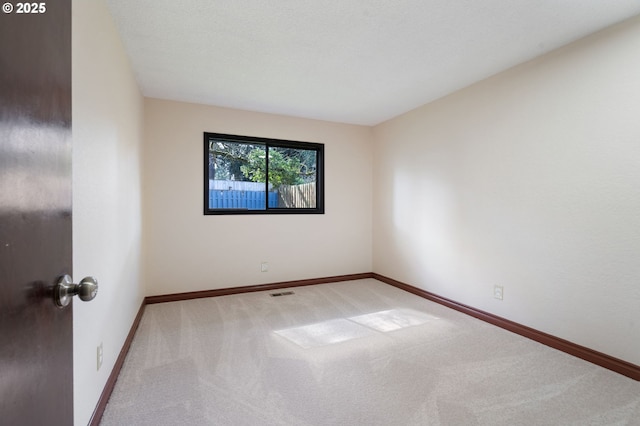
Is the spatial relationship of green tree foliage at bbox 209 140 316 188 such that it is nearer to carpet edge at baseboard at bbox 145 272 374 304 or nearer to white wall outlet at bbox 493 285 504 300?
carpet edge at baseboard at bbox 145 272 374 304

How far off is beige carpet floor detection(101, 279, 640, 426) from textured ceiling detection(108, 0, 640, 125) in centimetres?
233

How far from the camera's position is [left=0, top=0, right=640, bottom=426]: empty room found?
2.35ft

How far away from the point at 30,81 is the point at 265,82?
2.58m

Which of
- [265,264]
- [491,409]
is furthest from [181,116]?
[491,409]

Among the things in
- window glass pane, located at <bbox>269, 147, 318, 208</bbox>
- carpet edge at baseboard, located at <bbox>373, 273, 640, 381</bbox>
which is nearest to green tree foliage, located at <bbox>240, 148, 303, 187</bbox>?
window glass pane, located at <bbox>269, 147, 318, 208</bbox>

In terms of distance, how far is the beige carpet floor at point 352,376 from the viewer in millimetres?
1589

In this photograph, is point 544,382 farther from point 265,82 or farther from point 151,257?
point 151,257

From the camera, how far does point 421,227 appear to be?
3.65 metres

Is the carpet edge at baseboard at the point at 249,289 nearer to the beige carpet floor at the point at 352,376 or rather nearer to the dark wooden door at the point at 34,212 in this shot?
the beige carpet floor at the point at 352,376

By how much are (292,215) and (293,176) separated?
558mm

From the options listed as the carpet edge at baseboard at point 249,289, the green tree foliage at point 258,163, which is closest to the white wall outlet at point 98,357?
the carpet edge at baseboard at point 249,289

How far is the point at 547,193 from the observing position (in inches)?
93.6

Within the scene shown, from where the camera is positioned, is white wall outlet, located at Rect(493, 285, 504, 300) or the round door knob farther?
white wall outlet, located at Rect(493, 285, 504, 300)

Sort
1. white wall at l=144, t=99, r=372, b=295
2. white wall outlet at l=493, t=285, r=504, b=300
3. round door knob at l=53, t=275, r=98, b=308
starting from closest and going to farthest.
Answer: round door knob at l=53, t=275, r=98, b=308, white wall outlet at l=493, t=285, r=504, b=300, white wall at l=144, t=99, r=372, b=295
